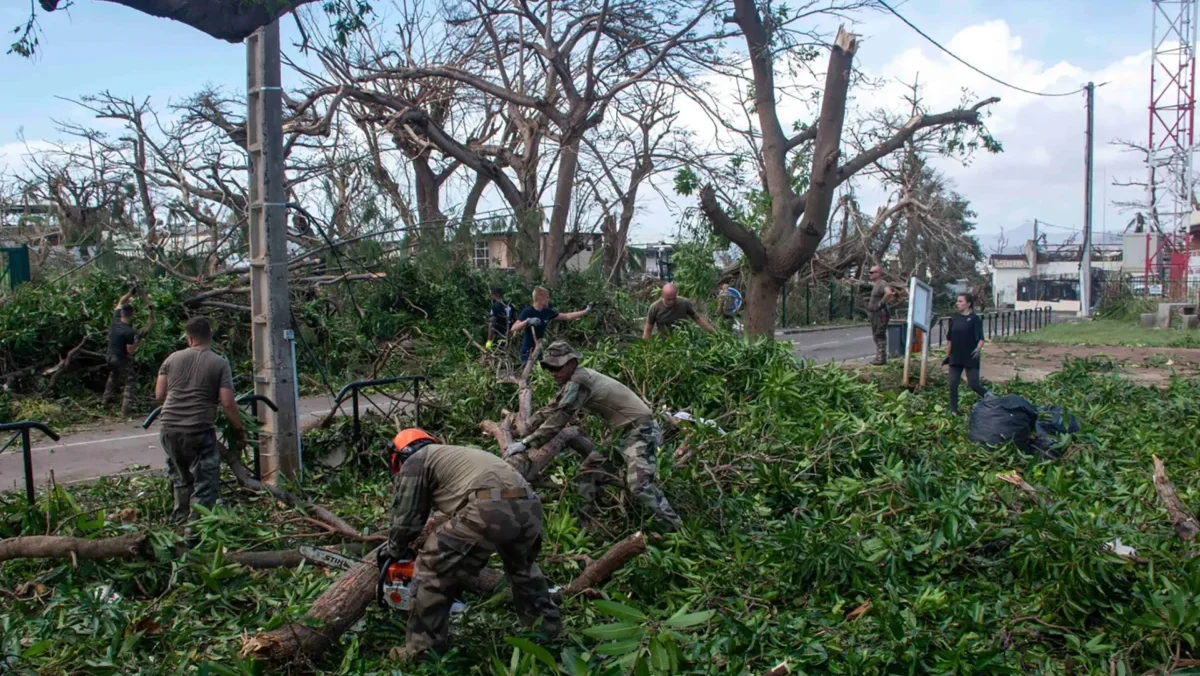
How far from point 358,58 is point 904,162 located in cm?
1073

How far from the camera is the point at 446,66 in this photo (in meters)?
18.6

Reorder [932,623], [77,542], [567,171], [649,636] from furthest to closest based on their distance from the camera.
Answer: [567,171] → [77,542] → [932,623] → [649,636]

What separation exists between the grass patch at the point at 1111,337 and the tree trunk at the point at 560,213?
35.6 ft

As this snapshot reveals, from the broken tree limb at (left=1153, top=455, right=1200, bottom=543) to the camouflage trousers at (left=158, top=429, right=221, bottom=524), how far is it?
6.13 m

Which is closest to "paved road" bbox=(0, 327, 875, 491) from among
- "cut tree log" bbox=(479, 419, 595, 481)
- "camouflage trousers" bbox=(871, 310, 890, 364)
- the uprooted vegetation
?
the uprooted vegetation

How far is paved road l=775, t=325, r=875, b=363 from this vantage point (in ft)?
63.2

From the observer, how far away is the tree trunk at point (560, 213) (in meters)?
19.3

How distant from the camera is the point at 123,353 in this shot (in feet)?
36.7

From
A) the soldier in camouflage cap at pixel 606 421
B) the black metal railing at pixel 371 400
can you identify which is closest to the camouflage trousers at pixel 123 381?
the black metal railing at pixel 371 400

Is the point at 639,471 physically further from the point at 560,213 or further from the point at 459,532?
the point at 560,213

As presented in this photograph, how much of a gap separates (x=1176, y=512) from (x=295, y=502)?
224 inches

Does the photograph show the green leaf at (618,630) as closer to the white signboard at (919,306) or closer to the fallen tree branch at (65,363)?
the white signboard at (919,306)

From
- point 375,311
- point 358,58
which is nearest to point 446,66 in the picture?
point 358,58

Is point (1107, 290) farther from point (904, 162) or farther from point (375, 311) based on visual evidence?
point (375, 311)
